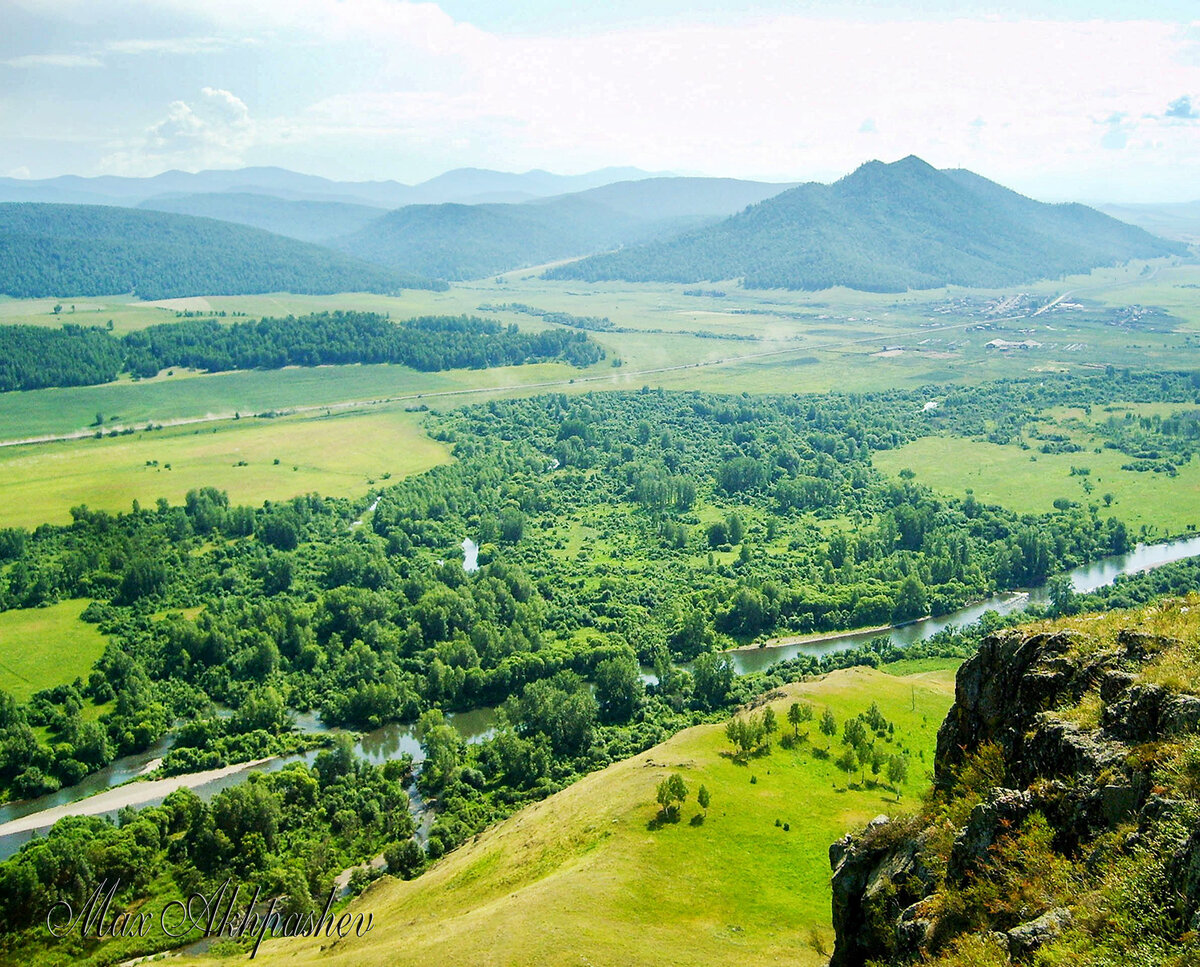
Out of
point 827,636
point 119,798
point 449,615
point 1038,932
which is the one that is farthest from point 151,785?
point 1038,932

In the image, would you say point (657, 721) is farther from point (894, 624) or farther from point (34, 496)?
point (34, 496)

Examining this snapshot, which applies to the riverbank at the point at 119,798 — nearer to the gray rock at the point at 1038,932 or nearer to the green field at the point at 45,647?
the green field at the point at 45,647

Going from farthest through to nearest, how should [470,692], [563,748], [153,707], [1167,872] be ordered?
[470,692] < [153,707] < [563,748] < [1167,872]

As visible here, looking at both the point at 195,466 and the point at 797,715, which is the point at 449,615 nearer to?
the point at 797,715

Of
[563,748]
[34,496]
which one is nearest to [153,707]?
[563,748]

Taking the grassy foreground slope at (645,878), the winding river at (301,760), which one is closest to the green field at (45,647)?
the winding river at (301,760)

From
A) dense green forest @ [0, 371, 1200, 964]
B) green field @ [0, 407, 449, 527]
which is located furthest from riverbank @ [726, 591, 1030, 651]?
green field @ [0, 407, 449, 527]

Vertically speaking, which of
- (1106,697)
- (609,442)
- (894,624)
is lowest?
(894,624)
